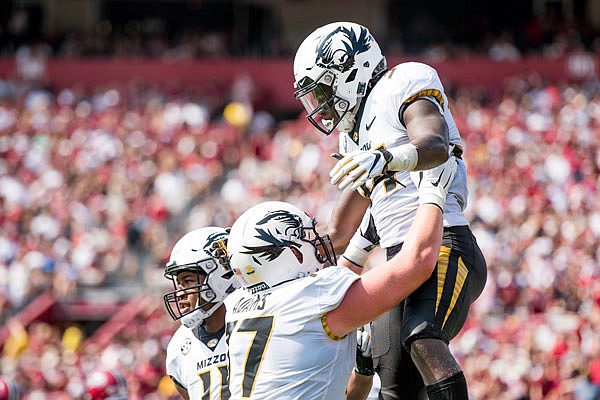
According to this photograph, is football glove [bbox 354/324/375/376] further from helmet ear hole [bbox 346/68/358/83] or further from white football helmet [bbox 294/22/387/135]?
helmet ear hole [bbox 346/68/358/83]

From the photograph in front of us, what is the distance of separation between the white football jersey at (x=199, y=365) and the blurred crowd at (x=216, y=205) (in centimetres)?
600

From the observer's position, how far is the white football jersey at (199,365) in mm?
5309

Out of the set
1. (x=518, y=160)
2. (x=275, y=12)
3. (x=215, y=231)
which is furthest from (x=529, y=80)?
(x=215, y=231)

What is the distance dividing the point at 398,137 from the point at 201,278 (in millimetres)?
1385

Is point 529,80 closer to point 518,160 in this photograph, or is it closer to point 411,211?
point 518,160

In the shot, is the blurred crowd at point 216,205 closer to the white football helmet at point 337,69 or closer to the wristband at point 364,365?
the wristband at point 364,365

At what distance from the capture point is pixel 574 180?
16.2 m

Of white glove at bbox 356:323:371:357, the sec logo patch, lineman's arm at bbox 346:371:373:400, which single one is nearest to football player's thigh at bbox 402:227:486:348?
white glove at bbox 356:323:371:357

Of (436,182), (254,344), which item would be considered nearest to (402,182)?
(436,182)

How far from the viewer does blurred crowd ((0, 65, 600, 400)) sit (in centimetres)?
1258

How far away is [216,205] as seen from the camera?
18312 millimetres

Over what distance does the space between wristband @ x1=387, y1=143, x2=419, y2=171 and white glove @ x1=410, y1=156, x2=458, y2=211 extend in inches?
8.6

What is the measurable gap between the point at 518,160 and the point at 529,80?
259 inches

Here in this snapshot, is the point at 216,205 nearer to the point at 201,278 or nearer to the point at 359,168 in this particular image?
the point at 201,278
